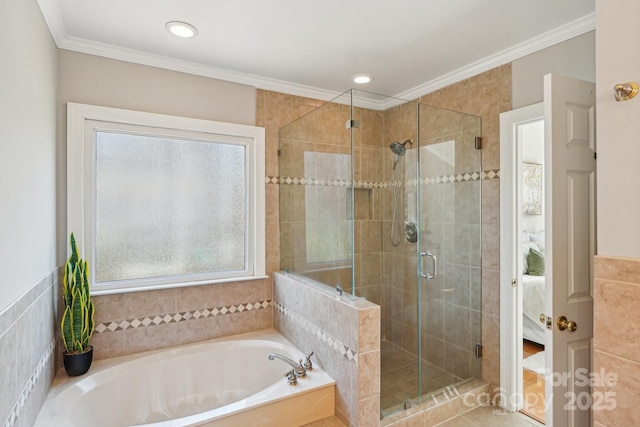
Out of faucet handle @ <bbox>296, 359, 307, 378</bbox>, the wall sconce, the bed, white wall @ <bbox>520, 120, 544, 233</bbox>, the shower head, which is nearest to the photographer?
the wall sconce

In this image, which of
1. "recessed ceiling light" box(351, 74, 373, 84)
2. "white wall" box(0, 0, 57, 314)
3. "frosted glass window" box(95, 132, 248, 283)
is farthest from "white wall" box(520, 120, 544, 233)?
"white wall" box(0, 0, 57, 314)

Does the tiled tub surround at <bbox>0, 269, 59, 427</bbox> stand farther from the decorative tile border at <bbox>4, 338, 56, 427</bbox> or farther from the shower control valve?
the shower control valve

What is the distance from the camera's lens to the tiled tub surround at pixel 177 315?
7.73 feet

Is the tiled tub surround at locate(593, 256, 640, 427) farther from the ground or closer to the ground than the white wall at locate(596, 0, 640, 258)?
closer to the ground

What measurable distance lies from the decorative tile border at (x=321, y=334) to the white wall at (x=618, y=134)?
129 centimetres

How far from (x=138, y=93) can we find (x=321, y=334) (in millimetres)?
2085

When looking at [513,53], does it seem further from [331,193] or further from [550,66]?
[331,193]

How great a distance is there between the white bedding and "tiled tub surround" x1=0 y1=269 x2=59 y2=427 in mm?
3825

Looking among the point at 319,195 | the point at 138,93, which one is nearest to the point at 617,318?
the point at 319,195

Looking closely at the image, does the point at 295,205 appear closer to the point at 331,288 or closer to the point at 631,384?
the point at 331,288

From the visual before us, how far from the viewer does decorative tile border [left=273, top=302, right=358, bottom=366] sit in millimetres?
1956

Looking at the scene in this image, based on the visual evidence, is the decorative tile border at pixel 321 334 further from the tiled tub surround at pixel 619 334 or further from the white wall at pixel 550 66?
the white wall at pixel 550 66

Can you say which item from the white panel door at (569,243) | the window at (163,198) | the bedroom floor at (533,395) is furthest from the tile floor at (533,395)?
the window at (163,198)

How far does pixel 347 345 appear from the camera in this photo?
1984 mm
